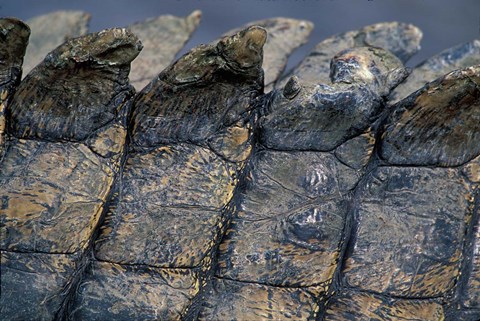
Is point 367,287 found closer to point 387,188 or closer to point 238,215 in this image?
point 387,188

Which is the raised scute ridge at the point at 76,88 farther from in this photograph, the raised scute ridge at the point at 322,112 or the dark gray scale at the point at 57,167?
the raised scute ridge at the point at 322,112

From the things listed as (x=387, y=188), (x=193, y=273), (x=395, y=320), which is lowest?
(x=395, y=320)

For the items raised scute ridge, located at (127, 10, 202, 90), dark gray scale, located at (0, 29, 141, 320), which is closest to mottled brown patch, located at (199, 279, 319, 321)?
dark gray scale, located at (0, 29, 141, 320)

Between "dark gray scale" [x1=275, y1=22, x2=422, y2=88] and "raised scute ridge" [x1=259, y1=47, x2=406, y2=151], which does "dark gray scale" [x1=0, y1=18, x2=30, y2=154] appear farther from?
"dark gray scale" [x1=275, y1=22, x2=422, y2=88]

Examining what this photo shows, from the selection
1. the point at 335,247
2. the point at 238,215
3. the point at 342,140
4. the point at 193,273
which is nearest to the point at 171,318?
the point at 193,273

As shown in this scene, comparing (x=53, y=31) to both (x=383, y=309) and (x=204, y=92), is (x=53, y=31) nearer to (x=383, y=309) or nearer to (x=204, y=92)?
(x=204, y=92)

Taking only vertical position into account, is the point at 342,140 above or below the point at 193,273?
above

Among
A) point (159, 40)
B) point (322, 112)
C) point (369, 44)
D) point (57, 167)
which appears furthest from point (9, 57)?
point (369, 44)
